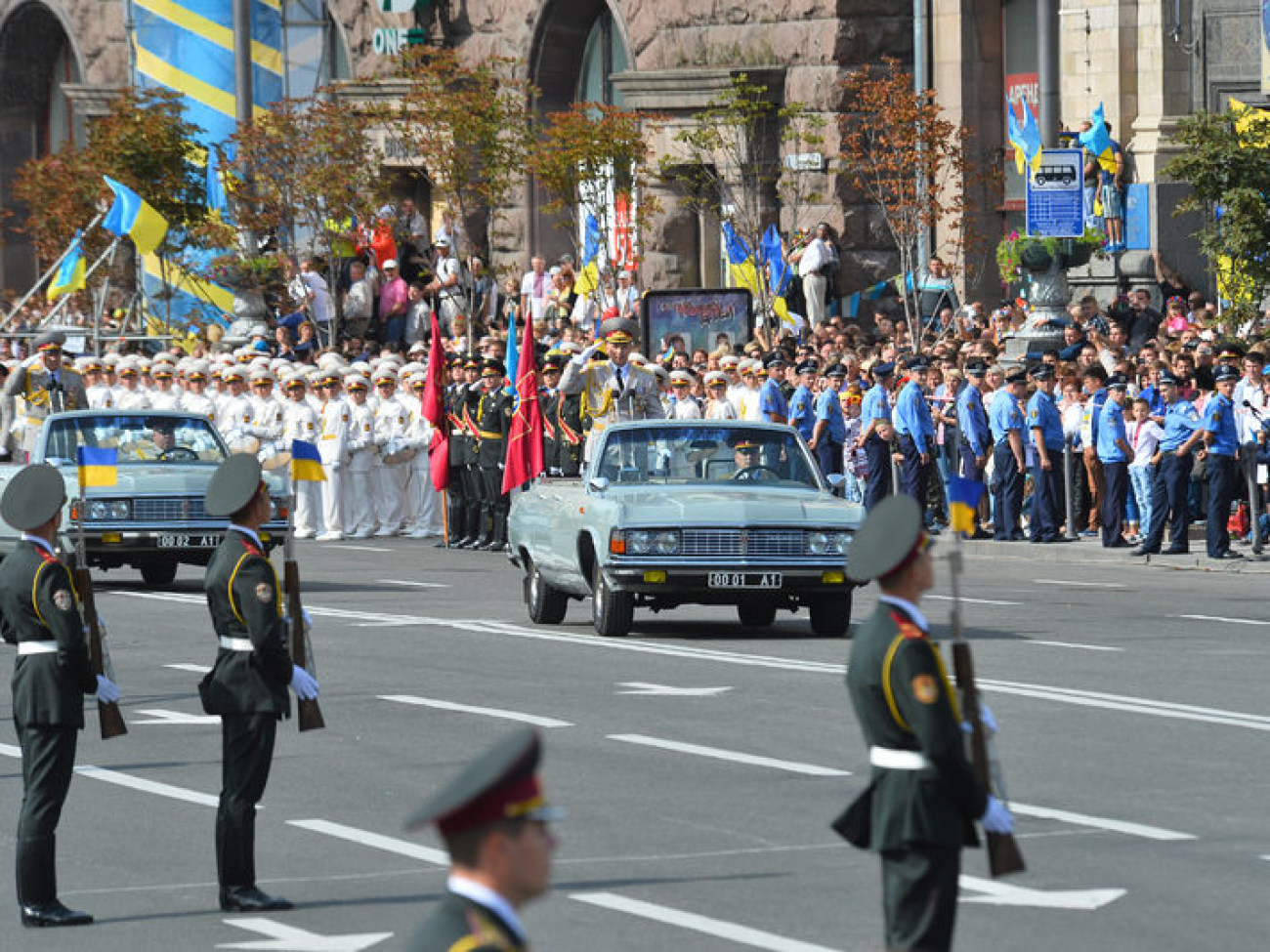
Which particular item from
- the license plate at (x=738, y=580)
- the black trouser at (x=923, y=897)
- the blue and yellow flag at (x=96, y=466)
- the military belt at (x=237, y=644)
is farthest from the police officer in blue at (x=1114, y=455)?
the black trouser at (x=923, y=897)

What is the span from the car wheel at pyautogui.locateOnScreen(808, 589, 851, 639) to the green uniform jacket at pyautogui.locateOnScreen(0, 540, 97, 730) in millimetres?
9466

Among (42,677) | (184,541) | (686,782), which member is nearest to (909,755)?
(42,677)

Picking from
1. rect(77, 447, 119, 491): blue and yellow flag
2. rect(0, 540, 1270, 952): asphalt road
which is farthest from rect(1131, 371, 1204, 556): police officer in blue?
rect(77, 447, 119, 491): blue and yellow flag

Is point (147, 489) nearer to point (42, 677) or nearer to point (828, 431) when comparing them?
point (828, 431)

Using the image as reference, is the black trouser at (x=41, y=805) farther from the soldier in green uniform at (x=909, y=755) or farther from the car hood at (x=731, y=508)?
the car hood at (x=731, y=508)

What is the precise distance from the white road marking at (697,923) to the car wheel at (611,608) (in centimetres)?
905

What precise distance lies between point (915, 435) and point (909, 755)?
21652 mm

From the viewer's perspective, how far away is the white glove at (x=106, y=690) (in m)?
10.8

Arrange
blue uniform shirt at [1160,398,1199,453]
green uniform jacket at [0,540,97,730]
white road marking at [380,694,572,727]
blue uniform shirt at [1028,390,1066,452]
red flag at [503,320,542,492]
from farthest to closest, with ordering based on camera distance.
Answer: red flag at [503,320,542,492] → blue uniform shirt at [1028,390,1066,452] → blue uniform shirt at [1160,398,1199,453] → white road marking at [380,694,572,727] → green uniform jacket at [0,540,97,730]

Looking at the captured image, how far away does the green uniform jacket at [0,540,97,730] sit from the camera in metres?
10.3

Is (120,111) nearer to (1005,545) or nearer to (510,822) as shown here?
(1005,545)

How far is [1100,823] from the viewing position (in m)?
11.5

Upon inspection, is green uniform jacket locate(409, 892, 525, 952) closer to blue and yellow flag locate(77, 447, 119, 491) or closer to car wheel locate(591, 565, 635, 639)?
blue and yellow flag locate(77, 447, 119, 491)

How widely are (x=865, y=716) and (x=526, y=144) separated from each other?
33101 mm
